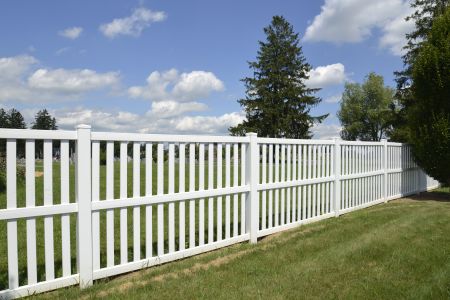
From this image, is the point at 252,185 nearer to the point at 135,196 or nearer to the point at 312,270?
the point at 312,270

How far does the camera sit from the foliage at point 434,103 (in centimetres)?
1012

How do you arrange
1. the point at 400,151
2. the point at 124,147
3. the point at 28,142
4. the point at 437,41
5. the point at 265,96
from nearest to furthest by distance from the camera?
1. the point at 28,142
2. the point at 124,147
3. the point at 437,41
4. the point at 400,151
5. the point at 265,96

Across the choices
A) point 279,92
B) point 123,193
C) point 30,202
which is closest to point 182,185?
point 123,193

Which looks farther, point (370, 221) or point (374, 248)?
point (370, 221)

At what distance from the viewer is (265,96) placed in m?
41.7

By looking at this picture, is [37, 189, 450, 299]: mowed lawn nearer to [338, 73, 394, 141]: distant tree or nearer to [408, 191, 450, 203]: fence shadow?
[408, 191, 450, 203]: fence shadow

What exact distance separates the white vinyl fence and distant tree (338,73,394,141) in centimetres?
4497

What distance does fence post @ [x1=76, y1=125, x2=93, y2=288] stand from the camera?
4012 mm

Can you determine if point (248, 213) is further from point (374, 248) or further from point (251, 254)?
point (374, 248)

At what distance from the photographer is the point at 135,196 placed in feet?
14.8

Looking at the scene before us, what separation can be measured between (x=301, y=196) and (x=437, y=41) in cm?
629

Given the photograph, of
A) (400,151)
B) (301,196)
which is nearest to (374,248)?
(301,196)

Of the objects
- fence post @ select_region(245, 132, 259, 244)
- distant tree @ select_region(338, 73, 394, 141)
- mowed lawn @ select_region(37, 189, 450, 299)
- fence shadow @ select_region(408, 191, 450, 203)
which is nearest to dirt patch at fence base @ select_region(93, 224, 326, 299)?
mowed lawn @ select_region(37, 189, 450, 299)

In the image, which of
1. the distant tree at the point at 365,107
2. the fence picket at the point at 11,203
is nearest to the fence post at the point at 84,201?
the fence picket at the point at 11,203
